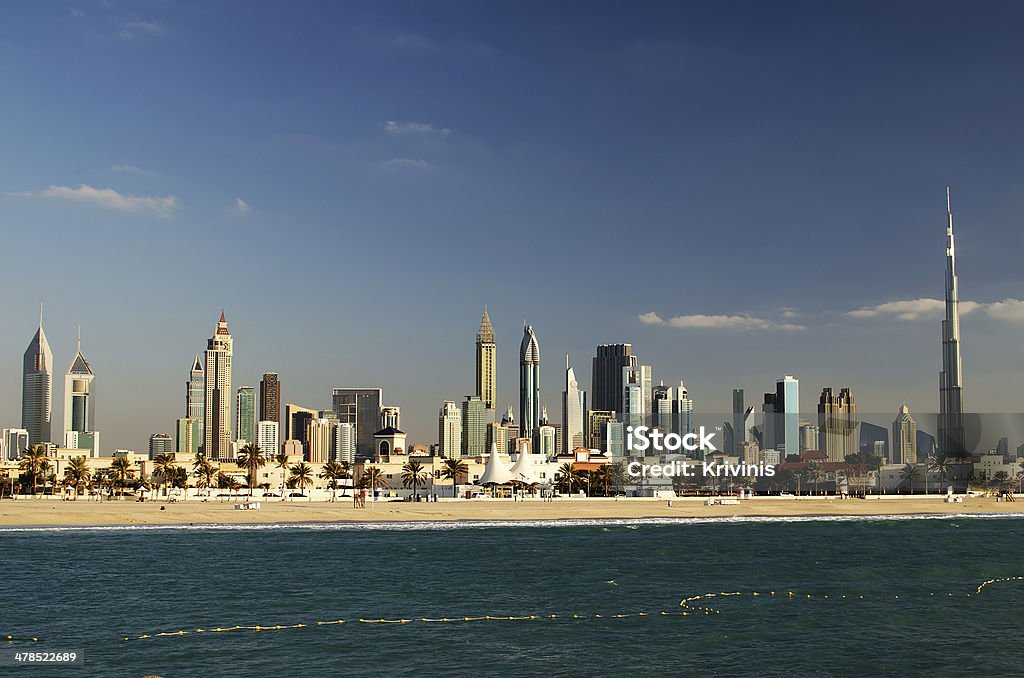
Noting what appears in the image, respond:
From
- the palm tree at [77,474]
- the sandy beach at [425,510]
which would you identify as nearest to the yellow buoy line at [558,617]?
the sandy beach at [425,510]

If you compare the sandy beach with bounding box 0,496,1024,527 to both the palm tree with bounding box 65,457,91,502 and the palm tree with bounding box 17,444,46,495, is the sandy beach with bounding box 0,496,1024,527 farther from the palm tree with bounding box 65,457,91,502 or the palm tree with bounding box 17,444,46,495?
the palm tree with bounding box 17,444,46,495

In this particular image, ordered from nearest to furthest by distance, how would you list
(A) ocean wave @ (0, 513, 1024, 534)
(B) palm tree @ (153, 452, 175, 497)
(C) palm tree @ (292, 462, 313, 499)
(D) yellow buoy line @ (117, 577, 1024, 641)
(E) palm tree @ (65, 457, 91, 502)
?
(D) yellow buoy line @ (117, 577, 1024, 641)
(A) ocean wave @ (0, 513, 1024, 534)
(E) palm tree @ (65, 457, 91, 502)
(B) palm tree @ (153, 452, 175, 497)
(C) palm tree @ (292, 462, 313, 499)

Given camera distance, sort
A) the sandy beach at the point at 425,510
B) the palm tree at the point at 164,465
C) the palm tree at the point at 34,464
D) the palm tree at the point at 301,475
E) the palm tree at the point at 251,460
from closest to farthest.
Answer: the sandy beach at the point at 425,510 < the palm tree at the point at 34,464 < the palm tree at the point at 164,465 < the palm tree at the point at 251,460 < the palm tree at the point at 301,475

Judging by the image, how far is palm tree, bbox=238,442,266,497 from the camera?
176 m

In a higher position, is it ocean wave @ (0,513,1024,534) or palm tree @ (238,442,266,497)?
palm tree @ (238,442,266,497)

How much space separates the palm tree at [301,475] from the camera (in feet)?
624

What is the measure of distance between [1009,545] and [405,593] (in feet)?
223

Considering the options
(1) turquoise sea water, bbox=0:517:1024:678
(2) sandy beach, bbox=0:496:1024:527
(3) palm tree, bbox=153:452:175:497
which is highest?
(3) palm tree, bbox=153:452:175:497

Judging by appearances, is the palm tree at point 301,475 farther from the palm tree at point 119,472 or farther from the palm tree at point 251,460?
the palm tree at point 119,472

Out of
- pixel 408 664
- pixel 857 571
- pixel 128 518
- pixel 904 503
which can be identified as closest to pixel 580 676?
pixel 408 664

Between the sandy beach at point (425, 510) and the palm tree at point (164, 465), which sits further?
the palm tree at point (164, 465)

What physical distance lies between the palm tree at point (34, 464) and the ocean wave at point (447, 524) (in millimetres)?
74862

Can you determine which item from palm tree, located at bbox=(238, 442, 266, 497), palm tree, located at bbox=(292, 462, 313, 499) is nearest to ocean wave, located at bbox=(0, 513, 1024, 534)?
palm tree, located at bbox=(238, 442, 266, 497)

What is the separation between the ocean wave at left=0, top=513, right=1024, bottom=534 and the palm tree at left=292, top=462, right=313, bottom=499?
7598 cm
